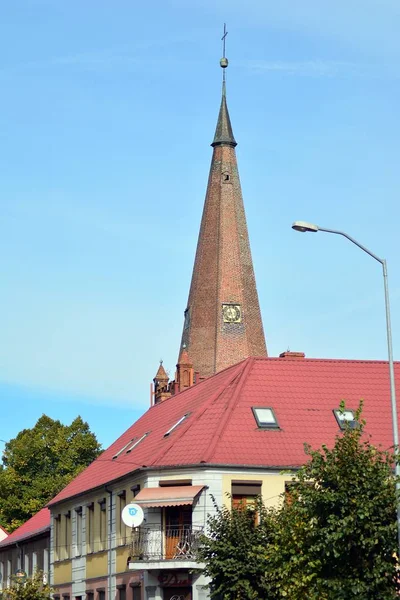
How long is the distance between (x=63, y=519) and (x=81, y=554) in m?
4.59

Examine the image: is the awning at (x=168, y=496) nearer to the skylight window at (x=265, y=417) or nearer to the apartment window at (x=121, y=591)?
the skylight window at (x=265, y=417)

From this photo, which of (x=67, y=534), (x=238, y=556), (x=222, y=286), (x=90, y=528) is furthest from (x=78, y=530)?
(x=222, y=286)

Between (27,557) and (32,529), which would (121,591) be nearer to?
(27,557)

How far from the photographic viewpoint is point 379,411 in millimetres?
49125

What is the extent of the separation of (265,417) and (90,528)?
11761mm

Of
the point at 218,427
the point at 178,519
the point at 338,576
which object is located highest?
the point at 218,427

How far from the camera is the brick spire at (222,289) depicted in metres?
121

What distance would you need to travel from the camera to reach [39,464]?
302 feet

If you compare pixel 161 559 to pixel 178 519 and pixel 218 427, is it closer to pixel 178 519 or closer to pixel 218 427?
pixel 178 519

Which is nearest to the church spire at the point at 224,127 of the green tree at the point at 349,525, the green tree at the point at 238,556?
the green tree at the point at 238,556

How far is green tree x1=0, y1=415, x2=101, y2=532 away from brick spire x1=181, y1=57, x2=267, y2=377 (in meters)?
27.3

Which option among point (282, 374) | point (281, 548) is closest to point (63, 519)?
point (282, 374)

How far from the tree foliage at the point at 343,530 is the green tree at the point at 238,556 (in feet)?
14.3

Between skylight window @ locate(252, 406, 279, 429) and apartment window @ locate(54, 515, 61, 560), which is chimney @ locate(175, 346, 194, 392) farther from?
skylight window @ locate(252, 406, 279, 429)
